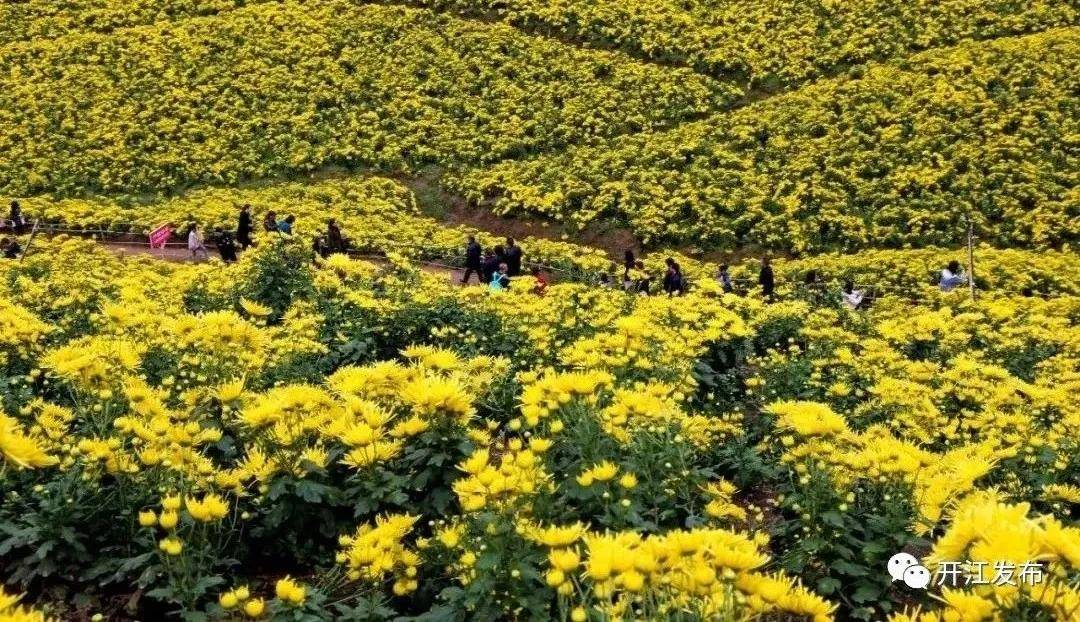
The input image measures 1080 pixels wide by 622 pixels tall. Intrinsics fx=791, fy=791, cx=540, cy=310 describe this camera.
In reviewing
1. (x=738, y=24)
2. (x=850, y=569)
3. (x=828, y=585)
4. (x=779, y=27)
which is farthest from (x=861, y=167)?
(x=828, y=585)

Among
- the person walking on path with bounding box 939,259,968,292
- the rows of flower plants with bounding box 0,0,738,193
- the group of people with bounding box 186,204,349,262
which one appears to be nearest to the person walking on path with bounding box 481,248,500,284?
the group of people with bounding box 186,204,349,262


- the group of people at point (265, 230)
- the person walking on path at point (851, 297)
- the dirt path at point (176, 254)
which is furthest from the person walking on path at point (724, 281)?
the group of people at point (265, 230)

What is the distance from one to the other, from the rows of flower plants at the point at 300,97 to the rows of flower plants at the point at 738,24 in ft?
4.51

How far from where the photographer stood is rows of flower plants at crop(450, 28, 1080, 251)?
2178 cm

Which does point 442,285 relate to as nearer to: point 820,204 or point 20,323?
point 20,323

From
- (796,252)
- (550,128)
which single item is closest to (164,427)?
(796,252)

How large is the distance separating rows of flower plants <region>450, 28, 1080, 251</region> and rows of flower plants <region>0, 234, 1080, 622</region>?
16.3 m

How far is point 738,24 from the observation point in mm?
33125

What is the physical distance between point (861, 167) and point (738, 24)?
1201 cm

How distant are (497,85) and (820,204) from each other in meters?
14.8

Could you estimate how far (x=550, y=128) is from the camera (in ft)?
97.2

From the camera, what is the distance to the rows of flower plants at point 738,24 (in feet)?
96.8

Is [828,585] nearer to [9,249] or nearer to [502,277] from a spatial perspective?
[502,277]

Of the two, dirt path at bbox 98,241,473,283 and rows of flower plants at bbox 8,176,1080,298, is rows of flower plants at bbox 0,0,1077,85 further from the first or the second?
dirt path at bbox 98,241,473,283
